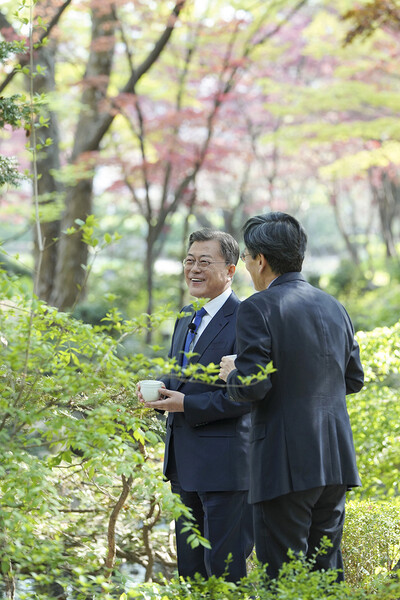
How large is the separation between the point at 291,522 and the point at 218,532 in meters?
0.55

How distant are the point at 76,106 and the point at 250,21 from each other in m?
3.30

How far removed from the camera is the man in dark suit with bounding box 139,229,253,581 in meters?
3.08

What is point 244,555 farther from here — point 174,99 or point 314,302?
point 174,99

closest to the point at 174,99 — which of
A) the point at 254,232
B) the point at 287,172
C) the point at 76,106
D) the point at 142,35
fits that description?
the point at 142,35

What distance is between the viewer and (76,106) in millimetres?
10133

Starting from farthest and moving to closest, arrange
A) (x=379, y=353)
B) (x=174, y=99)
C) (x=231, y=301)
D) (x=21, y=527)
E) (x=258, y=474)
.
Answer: (x=174, y=99) → (x=379, y=353) → (x=231, y=301) → (x=258, y=474) → (x=21, y=527)

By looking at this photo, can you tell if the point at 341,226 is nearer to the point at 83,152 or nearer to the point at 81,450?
the point at 83,152

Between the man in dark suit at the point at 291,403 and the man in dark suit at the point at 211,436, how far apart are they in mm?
417

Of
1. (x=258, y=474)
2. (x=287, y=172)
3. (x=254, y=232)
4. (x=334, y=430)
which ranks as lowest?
(x=258, y=474)

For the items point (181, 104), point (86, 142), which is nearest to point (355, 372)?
point (86, 142)

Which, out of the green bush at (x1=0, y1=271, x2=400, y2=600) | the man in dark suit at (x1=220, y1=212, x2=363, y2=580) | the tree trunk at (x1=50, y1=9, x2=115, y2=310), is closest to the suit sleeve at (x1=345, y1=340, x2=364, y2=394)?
the man in dark suit at (x1=220, y1=212, x2=363, y2=580)

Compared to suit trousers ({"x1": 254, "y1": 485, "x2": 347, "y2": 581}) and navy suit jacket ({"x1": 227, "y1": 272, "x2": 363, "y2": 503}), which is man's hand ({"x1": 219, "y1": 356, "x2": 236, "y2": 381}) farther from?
suit trousers ({"x1": 254, "y1": 485, "x2": 347, "y2": 581})

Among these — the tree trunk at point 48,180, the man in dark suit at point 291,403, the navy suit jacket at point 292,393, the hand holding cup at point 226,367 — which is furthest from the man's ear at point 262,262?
the tree trunk at point 48,180

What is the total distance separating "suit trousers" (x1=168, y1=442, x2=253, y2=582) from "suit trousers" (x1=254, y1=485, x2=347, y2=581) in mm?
404
